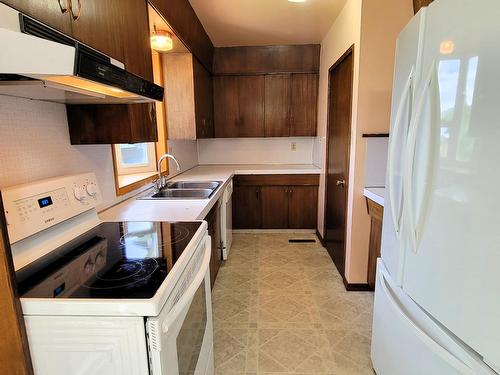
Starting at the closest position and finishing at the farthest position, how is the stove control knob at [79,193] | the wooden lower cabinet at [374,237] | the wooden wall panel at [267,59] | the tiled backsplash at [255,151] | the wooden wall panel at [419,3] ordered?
the stove control knob at [79,193] → the wooden wall panel at [419,3] → the wooden lower cabinet at [374,237] → the wooden wall panel at [267,59] → the tiled backsplash at [255,151]

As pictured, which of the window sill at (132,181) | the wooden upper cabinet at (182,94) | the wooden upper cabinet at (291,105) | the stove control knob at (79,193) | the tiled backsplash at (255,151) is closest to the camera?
the stove control knob at (79,193)

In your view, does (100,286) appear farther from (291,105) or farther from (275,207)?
(291,105)

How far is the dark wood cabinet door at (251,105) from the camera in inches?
153

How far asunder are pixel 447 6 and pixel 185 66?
92.6 inches

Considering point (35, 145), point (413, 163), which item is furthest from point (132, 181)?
point (413, 163)

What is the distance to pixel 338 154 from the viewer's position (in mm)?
2846

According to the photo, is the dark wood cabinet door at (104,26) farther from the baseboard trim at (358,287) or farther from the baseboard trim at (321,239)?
the baseboard trim at (321,239)

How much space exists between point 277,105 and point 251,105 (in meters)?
0.35

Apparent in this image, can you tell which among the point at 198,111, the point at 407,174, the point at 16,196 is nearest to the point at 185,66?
the point at 198,111

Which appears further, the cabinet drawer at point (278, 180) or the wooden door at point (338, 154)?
the cabinet drawer at point (278, 180)

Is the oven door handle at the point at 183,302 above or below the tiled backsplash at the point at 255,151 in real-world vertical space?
below

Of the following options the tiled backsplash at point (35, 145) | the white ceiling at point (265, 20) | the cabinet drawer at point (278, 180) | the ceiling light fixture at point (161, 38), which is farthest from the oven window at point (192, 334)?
the cabinet drawer at point (278, 180)

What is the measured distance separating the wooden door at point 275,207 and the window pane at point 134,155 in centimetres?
162

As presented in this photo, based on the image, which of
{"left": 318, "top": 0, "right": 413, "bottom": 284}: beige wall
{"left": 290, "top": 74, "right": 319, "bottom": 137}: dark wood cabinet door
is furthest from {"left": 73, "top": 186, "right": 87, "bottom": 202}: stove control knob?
{"left": 290, "top": 74, "right": 319, "bottom": 137}: dark wood cabinet door
